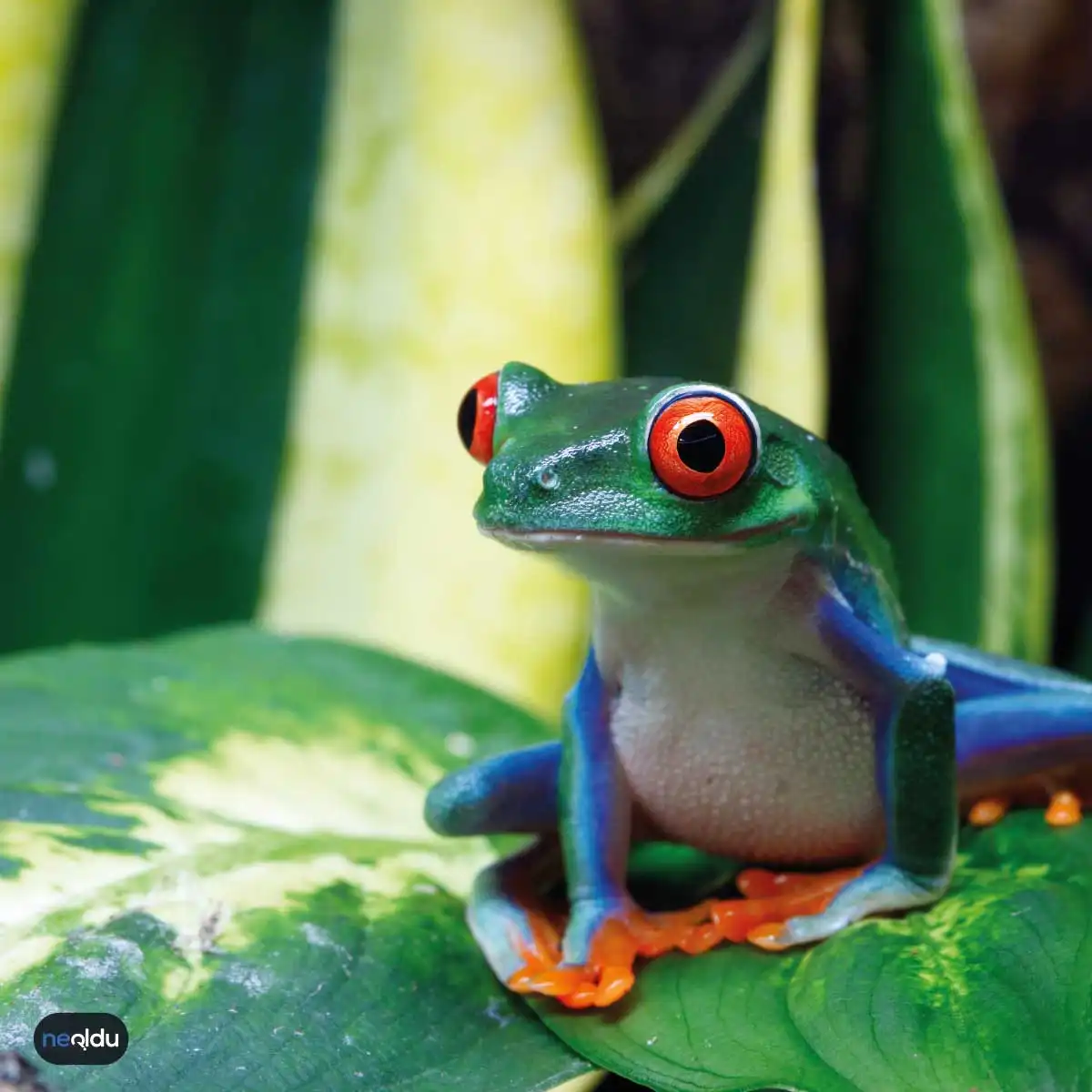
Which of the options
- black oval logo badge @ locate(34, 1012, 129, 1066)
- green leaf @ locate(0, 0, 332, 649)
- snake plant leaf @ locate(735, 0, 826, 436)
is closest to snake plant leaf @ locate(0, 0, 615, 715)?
green leaf @ locate(0, 0, 332, 649)

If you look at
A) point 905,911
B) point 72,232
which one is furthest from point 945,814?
point 72,232

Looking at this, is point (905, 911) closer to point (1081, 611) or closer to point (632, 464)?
point (632, 464)

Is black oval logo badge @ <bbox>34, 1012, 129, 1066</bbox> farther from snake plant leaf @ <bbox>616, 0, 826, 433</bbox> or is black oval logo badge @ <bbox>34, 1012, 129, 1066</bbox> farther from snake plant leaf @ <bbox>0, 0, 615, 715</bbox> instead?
snake plant leaf @ <bbox>616, 0, 826, 433</bbox>

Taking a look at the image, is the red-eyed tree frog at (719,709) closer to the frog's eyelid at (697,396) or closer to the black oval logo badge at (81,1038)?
the frog's eyelid at (697,396)

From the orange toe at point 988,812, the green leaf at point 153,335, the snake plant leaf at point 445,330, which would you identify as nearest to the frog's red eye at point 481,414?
the orange toe at point 988,812

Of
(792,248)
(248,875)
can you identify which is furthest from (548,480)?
(792,248)
